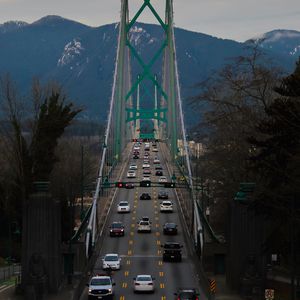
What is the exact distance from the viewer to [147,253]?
2549 inches

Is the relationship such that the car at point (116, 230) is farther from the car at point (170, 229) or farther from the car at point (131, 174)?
the car at point (131, 174)

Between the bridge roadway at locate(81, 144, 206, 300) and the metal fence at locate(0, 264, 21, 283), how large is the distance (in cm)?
599

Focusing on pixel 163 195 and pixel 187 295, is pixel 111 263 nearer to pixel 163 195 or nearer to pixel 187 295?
pixel 187 295

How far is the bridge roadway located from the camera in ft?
163

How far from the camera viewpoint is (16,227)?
72.1 m

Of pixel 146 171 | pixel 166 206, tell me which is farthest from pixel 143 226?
pixel 146 171

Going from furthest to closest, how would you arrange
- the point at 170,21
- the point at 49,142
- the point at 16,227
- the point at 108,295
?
the point at 170,21
the point at 16,227
the point at 49,142
the point at 108,295

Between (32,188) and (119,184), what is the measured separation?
14435 millimetres

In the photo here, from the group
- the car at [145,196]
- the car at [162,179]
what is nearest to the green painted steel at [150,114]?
the car at [162,179]

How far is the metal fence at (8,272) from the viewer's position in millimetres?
64375

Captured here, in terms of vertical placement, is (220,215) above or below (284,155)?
below

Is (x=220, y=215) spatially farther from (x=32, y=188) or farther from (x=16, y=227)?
(x=32, y=188)

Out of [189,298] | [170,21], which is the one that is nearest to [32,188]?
[189,298]

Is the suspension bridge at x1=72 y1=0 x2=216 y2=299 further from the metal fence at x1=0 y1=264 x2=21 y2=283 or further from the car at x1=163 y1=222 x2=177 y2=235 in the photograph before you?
the metal fence at x1=0 y1=264 x2=21 y2=283
